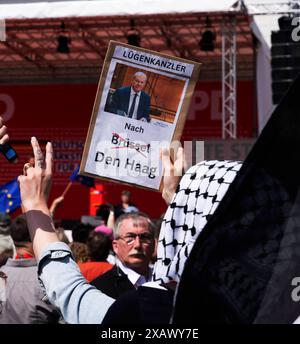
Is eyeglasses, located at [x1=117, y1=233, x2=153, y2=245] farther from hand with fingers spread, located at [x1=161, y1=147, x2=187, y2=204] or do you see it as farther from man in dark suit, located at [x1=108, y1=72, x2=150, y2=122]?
hand with fingers spread, located at [x1=161, y1=147, x2=187, y2=204]

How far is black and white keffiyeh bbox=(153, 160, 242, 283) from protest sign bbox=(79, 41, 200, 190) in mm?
759

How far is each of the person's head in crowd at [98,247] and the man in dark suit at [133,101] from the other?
2598 millimetres

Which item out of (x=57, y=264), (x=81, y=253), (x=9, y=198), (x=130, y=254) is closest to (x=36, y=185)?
(x=57, y=264)

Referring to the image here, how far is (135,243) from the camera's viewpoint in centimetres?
394

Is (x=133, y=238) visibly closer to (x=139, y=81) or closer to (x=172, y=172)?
(x=139, y=81)

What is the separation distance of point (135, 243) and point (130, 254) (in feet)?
0.20

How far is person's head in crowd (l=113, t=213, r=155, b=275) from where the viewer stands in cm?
392

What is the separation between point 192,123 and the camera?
17531 millimetres

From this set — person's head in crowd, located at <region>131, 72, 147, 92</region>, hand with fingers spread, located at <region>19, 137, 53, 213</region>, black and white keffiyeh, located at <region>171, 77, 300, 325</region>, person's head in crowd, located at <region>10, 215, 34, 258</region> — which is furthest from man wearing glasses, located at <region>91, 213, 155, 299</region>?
black and white keffiyeh, located at <region>171, 77, 300, 325</region>

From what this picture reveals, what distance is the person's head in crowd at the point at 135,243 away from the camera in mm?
3924

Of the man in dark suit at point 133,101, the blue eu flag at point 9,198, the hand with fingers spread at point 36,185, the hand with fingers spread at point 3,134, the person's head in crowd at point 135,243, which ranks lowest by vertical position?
the person's head in crowd at point 135,243

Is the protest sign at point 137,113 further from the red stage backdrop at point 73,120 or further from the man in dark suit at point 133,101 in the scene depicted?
the red stage backdrop at point 73,120

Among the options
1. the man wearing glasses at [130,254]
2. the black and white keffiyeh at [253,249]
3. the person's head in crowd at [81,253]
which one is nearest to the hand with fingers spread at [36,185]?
the black and white keffiyeh at [253,249]

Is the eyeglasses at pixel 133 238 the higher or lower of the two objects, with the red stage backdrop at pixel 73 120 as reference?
lower
